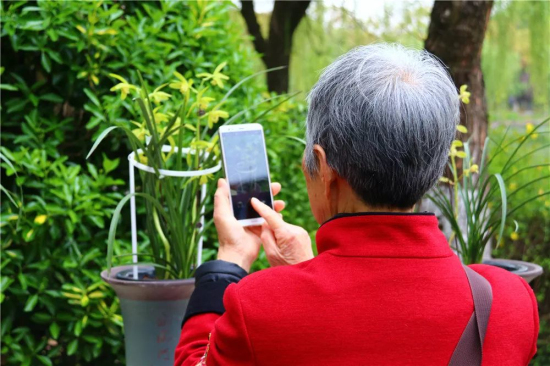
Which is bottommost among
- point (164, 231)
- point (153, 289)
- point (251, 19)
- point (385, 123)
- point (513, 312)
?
point (153, 289)

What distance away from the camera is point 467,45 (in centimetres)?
345

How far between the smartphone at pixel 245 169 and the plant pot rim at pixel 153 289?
1.45 ft

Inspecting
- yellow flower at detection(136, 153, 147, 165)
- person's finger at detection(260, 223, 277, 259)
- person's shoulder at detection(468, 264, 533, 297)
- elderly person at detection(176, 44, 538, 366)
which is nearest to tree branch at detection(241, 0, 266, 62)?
yellow flower at detection(136, 153, 147, 165)

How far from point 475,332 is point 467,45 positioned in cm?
251

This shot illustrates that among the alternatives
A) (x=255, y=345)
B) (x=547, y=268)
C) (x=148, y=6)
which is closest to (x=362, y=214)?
(x=255, y=345)

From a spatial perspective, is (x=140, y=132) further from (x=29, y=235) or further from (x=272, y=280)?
(x=272, y=280)

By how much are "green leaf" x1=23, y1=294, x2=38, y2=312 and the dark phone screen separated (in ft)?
3.62

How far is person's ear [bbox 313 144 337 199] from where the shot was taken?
4.27 feet

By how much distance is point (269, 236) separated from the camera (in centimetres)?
161

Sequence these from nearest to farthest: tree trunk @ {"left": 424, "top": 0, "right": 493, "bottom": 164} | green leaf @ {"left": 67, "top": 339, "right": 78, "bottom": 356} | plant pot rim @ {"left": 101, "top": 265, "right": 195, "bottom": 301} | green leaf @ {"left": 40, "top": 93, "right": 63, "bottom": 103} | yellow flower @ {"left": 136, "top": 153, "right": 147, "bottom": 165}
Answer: plant pot rim @ {"left": 101, "top": 265, "right": 195, "bottom": 301}
yellow flower @ {"left": 136, "top": 153, "right": 147, "bottom": 165}
green leaf @ {"left": 67, "top": 339, "right": 78, "bottom": 356}
green leaf @ {"left": 40, "top": 93, "right": 63, "bottom": 103}
tree trunk @ {"left": 424, "top": 0, "right": 493, "bottom": 164}

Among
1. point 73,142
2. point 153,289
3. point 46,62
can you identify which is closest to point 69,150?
point 73,142

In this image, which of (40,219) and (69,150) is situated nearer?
(40,219)

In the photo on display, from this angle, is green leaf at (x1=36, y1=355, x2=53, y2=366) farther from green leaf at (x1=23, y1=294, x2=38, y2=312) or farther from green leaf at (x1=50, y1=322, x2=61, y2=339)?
green leaf at (x1=23, y1=294, x2=38, y2=312)

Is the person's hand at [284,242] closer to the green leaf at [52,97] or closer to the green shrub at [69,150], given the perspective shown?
the green shrub at [69,150]
